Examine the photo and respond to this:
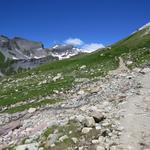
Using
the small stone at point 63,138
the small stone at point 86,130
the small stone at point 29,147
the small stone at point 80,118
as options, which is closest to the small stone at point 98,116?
the small stone at point 80,118

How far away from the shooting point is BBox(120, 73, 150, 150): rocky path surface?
2136 centimetres

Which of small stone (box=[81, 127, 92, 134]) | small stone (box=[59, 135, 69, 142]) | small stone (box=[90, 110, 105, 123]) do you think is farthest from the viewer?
small stone (box=[90, 110, 105, 123])

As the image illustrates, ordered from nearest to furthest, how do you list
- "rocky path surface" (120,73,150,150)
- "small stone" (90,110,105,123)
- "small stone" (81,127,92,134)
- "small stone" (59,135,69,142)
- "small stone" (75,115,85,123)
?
"rocky path surface" (120,73,150,150)
"small stone" (59,135,69,142)
"small stone" (81,127,92,134)
"small stone" (90,110,105,123)
"small stone" (75,115,85,123)

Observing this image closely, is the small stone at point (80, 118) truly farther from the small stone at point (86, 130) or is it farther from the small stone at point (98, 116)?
the small stone at point (86, 130)

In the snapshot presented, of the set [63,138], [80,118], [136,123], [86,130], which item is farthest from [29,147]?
[136,123]

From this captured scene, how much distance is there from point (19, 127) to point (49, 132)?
209 inches

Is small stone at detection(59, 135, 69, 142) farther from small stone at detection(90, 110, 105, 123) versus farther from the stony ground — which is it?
small stone at detection(90, 110, 105, 123)

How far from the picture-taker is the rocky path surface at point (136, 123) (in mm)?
21359

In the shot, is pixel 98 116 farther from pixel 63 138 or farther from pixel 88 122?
pixel 63 138

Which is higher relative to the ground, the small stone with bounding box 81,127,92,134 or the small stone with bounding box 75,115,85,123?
the small stone with bounding box 75,115,85,123

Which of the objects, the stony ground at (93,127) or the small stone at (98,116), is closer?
the stony ground at (93,127)

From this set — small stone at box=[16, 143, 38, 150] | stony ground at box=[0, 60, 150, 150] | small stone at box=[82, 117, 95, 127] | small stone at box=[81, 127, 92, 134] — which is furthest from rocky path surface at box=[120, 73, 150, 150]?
small stone at box=[16, 143, 38, 150]

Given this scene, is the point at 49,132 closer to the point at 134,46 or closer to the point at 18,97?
the point at 18,97

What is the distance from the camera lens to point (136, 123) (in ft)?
80.9
